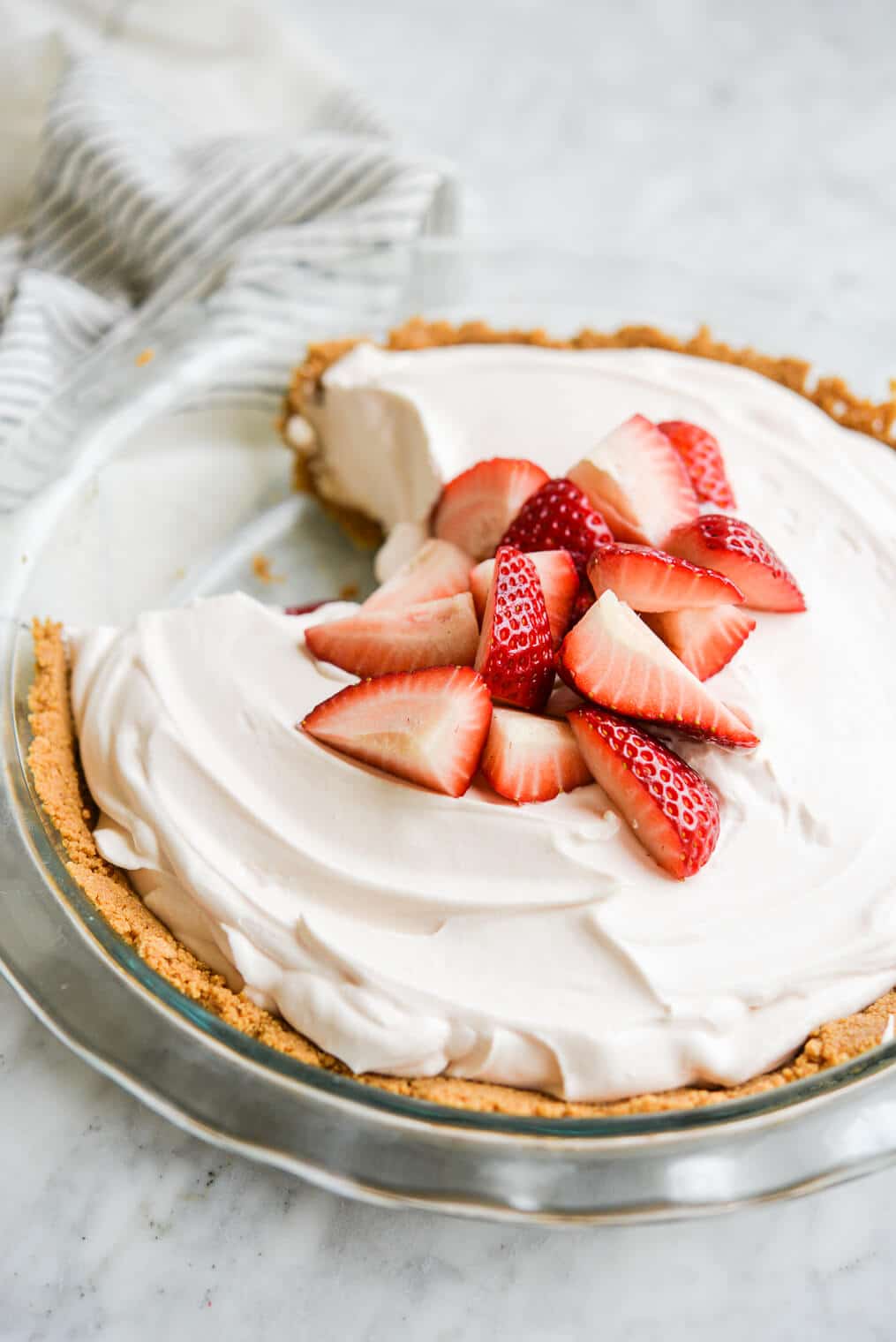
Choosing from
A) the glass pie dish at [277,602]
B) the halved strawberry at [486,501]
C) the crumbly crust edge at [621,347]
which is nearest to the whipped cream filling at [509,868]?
the glass pie dish at [277,602]

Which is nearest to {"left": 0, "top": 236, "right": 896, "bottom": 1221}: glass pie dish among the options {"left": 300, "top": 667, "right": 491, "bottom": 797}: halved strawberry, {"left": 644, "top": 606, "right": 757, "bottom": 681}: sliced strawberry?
{"left": 300, "top": 667, "right": 491, "bottom": 797}: halved strawberry

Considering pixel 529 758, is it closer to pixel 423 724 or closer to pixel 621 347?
pixel 423 724

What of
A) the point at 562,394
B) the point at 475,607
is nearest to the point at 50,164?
the point at 562,394

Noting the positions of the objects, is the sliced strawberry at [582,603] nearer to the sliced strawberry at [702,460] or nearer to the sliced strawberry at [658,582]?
the sliced strawberry at [658,582]

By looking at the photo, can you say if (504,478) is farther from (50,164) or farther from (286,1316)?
(50,164)

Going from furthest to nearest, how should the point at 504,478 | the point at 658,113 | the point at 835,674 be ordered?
the point at 658,113 < the point at 504,478 < the point at 835,674

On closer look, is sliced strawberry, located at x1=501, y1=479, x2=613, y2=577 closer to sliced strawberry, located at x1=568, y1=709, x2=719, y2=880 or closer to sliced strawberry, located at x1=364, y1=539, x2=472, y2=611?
sliced strawberry, located at x1=364, y1=539, x2=472, y2=611
